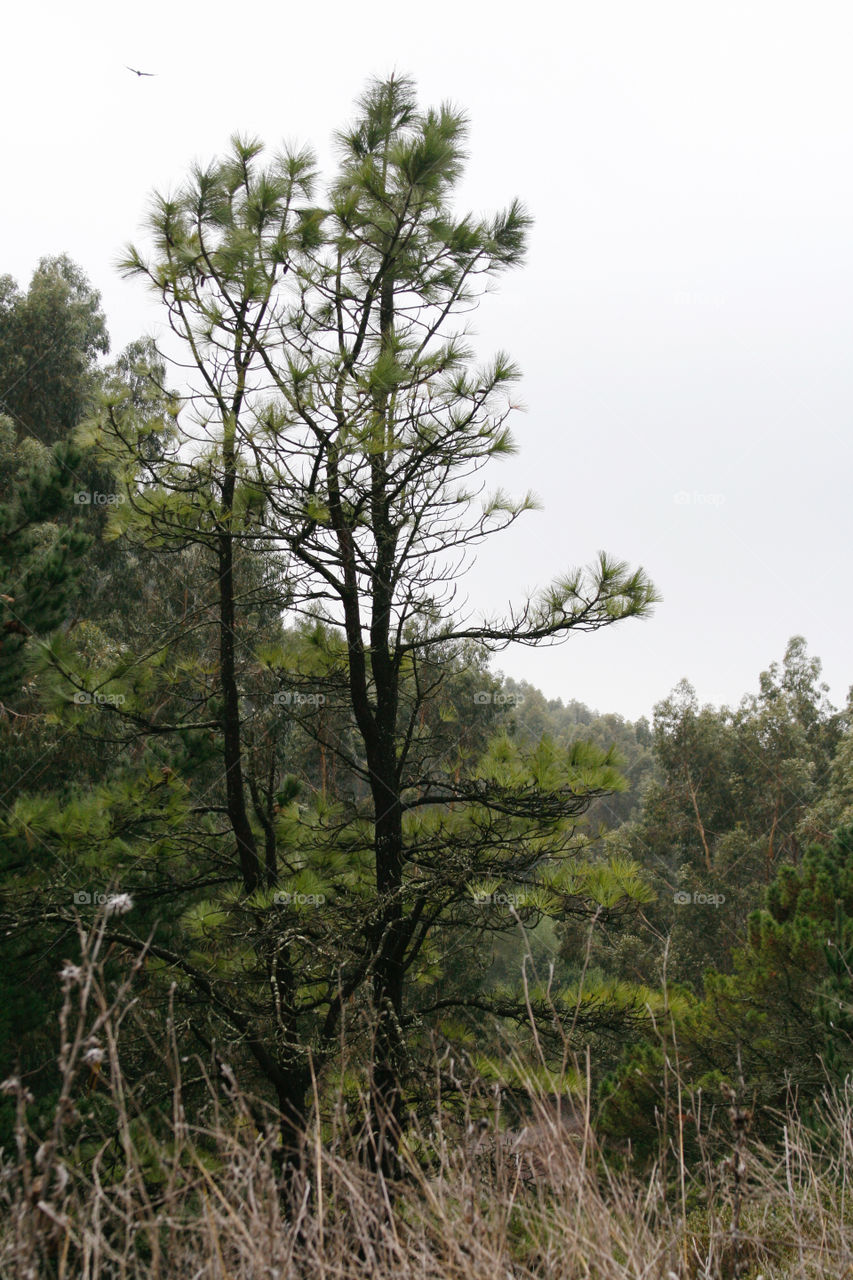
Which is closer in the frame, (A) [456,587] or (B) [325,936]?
(B) [325,936]

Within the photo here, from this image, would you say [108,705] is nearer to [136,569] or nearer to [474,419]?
[474,419]

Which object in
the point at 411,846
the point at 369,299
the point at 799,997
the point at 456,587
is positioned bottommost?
the point at 799,997

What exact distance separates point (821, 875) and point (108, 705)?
650cm

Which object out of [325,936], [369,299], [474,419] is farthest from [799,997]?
[369,299]

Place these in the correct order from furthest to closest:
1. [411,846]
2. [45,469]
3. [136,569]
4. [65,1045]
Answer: [136,569] → [45,469] → [411,846] → [65,1045]

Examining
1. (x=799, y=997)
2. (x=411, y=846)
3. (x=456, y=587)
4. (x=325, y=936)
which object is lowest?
(x=799, y=997)

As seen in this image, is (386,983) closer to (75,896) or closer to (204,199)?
(75,896)

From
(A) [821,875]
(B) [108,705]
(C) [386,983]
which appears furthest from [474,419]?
(A) [821,875]

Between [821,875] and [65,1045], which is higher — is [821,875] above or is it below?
below

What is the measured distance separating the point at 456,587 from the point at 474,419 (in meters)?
0.97

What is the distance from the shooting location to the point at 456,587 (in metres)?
5.32

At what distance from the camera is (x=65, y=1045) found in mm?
1334

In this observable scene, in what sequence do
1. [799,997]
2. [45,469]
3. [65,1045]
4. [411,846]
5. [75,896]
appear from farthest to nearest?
[799,997]
[45,469]
[411,846]
[75,896]
[65,1045]

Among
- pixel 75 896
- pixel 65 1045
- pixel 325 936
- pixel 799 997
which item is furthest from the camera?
pixel 799 997
